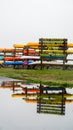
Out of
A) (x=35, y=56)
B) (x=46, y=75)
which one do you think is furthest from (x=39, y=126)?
(x=35, y=56)

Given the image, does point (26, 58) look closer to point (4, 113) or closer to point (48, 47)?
point (48, 47)

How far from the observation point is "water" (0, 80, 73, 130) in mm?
10641

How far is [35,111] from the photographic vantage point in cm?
1334

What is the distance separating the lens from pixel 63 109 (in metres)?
14.0

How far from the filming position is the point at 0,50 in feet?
135

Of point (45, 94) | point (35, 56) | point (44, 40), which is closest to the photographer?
point (45, 94)

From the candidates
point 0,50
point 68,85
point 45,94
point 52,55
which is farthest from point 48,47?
point 45,94

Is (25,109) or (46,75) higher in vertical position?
(25,109)

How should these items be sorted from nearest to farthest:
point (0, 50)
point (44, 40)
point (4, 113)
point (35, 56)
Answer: point (4, 113) < point (44, 40) < point (35, 56) < point (0, 50)

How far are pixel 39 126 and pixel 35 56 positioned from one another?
28.2 m

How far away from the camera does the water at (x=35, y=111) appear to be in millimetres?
10641

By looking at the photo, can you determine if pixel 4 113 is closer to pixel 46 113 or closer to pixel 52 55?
pixel 46 113

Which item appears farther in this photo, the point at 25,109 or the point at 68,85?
the point at 68,85

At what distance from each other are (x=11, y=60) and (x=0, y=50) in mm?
1428
